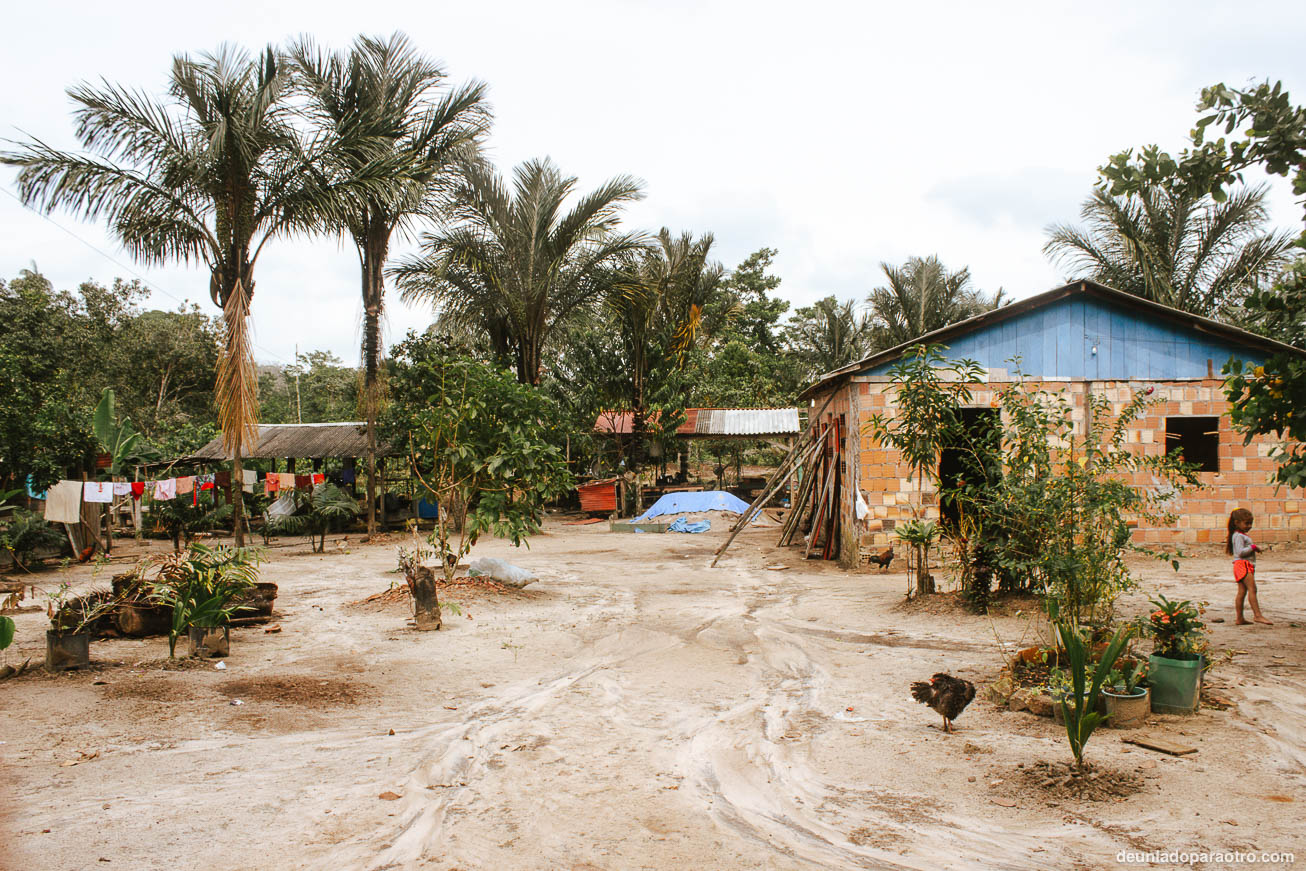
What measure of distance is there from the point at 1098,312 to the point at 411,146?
1237cm

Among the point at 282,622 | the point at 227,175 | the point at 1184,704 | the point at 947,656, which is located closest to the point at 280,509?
the point at 227,175

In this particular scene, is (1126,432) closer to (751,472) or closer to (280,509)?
(280,509)

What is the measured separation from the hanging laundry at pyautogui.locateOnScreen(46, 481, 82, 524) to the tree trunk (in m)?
8.64

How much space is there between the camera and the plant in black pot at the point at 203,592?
6336 mm

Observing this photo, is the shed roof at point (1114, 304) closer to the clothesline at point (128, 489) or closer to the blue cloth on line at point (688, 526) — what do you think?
the blue cloth on line at point (688, 526)

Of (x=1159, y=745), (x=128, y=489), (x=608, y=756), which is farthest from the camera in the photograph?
(x=128, y=489)

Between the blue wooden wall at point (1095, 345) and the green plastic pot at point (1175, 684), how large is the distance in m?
7.69

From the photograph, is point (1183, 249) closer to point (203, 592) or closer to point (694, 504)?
point (694, 504)

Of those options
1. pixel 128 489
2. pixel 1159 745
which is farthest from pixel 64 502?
pixel 1159 745

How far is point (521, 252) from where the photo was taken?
694 inches

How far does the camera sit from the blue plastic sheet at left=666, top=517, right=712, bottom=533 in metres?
17.8

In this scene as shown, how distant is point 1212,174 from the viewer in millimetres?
5180

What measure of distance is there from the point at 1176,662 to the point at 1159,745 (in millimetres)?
697

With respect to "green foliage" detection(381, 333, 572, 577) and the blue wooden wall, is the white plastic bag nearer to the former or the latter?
"green foliage" detection(381, 333, 572, 577)
